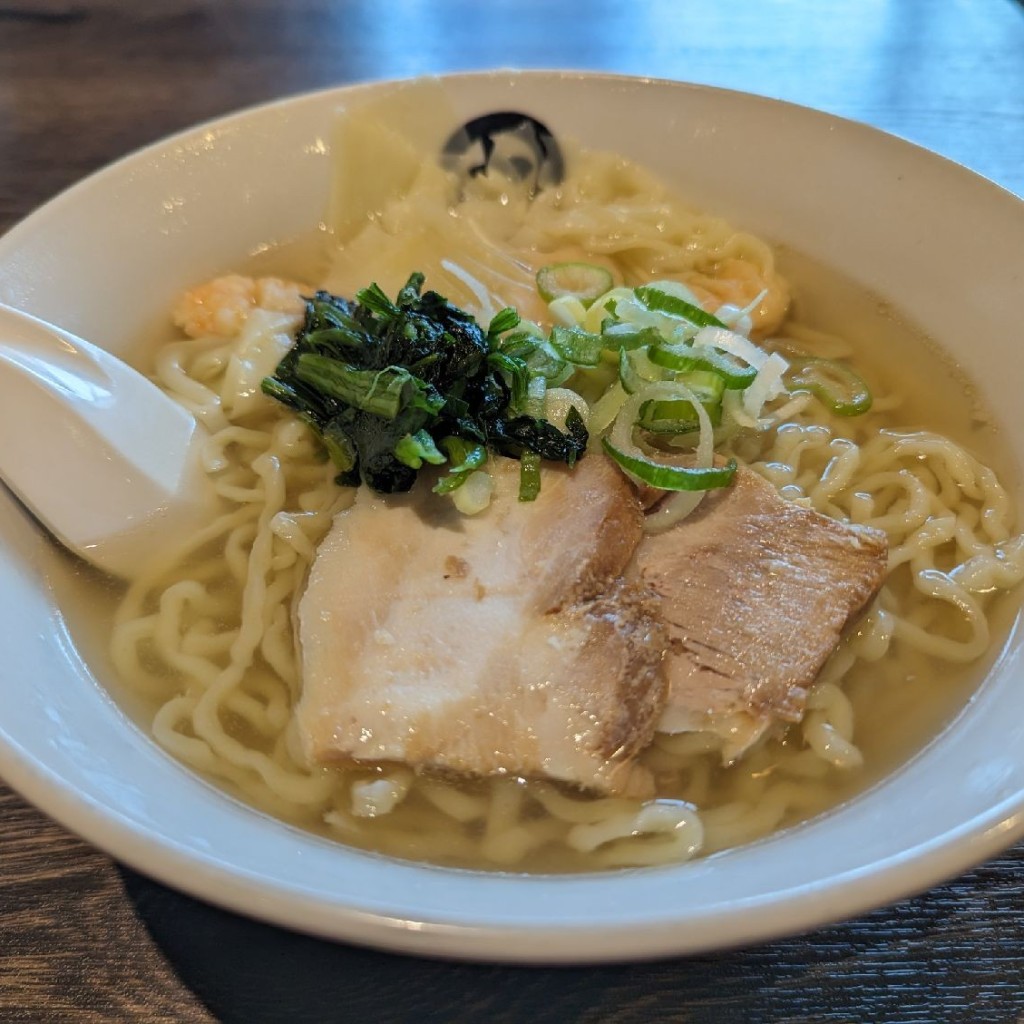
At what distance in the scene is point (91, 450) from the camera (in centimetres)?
164

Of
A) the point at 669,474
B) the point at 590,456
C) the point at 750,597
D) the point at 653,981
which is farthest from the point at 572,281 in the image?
Result: the point at 653,981

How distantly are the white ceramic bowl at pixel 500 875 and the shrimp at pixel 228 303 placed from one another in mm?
79

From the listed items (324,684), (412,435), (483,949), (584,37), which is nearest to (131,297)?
(412,435)

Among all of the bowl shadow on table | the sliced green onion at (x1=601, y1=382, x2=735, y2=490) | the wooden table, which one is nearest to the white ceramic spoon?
the wooden table

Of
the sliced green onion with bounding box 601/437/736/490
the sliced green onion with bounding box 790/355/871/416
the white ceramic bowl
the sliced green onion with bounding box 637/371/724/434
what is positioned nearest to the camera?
the white ceramic bowl

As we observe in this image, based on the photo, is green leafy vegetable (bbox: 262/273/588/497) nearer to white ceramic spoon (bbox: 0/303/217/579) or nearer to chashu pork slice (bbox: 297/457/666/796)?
chashu pork slice (bbox: 297/457/666/796)

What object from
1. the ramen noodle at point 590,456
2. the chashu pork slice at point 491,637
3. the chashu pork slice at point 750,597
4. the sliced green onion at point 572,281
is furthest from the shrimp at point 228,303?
the chashu pork slice at point 750,597

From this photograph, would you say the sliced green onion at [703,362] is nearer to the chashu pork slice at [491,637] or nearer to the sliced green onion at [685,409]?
the sliced green onion at [685,409]

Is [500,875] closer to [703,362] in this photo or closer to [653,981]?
[653,981]

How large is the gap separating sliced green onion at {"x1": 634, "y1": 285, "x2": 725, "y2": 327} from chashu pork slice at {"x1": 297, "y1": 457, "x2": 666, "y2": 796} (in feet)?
1.31

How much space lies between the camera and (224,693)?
158 centimetres

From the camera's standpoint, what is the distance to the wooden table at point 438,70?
1203 millimetres

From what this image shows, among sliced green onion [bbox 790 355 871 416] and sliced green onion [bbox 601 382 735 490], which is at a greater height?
sliced green onion [bbox 601 382 735 490]

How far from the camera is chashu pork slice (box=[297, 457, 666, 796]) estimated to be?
1.38m
